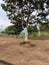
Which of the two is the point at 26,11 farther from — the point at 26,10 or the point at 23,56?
the point at 23,56

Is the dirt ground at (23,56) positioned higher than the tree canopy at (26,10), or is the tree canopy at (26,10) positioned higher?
the tree canopy at (26,10)

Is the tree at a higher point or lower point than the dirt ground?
higher

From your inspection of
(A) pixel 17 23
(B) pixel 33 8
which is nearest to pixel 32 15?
(B) pixel 33 8

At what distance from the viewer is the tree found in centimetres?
1703

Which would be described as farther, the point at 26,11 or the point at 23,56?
the point at 26,11

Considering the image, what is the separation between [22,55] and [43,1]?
583 centimetres

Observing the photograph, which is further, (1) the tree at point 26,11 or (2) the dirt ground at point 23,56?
(1) the tree at point 26,11

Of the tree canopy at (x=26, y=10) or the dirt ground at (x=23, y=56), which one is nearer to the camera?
the dirt ground at (x=23, y=56)

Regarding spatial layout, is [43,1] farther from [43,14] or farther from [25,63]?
[25,63]

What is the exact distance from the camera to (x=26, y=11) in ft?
56.7

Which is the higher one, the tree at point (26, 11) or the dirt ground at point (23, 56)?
the tree at point (26, 11)


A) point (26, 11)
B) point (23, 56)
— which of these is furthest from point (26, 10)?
point (23, 56)

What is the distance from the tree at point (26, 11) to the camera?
671 inches

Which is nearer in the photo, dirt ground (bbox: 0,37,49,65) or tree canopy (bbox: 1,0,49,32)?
dirt ground (bbox: 0,37,49,65)
